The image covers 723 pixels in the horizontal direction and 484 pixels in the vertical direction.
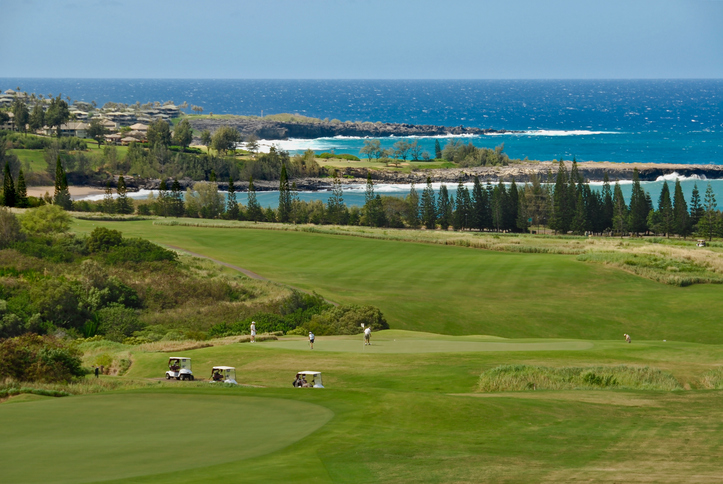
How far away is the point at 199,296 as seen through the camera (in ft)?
153

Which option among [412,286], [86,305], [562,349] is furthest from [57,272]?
[562,349]

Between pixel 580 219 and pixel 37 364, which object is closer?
pixel 37 364

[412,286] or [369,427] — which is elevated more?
[369,427]

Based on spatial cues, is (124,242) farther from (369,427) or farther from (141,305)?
(369,427)

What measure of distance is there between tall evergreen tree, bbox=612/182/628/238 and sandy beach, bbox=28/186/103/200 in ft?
277

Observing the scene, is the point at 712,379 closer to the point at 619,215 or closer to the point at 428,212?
the point at 619,215

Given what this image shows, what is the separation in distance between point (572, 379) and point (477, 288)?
27.7 m

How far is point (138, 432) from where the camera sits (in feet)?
47.7

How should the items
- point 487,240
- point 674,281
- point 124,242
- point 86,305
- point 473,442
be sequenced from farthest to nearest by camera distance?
point 487,240
point 124,242
point 674,281
point 86,305
point 473,442

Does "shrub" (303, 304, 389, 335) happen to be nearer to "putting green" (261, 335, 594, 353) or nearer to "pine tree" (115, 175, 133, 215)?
"putting green" (261, 335, 594, 353)

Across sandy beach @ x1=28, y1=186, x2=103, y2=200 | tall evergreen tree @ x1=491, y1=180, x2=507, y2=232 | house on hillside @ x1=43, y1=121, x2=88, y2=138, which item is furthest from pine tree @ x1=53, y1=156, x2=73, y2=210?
house on hillside @ x1=43, y1=121, x2=88, y2=138

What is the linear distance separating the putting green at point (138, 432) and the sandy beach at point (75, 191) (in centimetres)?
11348

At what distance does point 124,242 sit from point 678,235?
6975cm

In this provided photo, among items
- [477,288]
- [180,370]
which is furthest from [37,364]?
[477,288]
